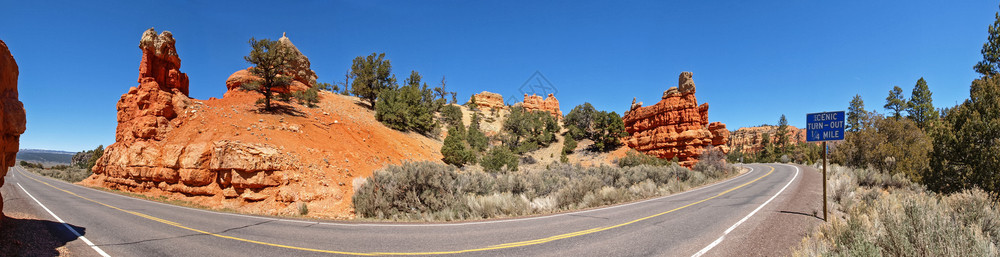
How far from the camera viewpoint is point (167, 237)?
9.21 m

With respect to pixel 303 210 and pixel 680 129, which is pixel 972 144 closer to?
pixel 303 210

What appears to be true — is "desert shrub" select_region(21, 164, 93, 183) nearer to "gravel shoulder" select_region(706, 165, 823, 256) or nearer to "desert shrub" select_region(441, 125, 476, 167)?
"desert shrub" select_region(441, 125, 476, 167)

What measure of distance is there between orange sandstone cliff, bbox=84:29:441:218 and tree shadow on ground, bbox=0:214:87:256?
5.64m

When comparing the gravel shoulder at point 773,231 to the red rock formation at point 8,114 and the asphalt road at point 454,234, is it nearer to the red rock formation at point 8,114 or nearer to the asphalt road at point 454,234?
the asphalt road at point 454,234

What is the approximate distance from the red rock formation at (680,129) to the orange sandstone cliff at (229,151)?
3157 cm

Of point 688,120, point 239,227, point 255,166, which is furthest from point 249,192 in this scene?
point 688,120

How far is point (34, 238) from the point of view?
862 cm

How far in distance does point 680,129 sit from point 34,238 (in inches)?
1866

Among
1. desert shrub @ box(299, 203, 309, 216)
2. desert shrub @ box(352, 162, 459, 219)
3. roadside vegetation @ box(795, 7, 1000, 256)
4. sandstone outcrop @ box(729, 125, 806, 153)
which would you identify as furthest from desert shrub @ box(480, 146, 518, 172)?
sandstone outcrop @ box(729, 125, 806, 153)

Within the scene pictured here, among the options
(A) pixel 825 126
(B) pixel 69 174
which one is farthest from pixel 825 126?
(B) pixel 69 174

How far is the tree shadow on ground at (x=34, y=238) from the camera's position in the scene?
737cm

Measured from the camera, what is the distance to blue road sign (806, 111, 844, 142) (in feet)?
26.7

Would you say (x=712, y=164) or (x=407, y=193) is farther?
(x=712, y=164)

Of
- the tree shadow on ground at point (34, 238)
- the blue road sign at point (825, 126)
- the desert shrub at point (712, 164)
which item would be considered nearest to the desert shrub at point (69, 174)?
the tree shadow on ground at point (34, 238)
